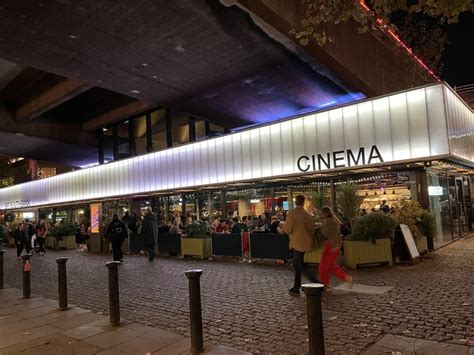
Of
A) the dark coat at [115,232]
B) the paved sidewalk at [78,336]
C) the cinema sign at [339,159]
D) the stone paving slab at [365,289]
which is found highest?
the cinema sign at [339,159]

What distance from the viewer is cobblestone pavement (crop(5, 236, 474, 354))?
5.16 metres

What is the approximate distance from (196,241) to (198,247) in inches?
9.8

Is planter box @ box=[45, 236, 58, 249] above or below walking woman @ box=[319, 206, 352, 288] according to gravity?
below

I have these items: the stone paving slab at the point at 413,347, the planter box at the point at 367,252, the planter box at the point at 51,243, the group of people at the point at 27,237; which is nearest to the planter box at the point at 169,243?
the planter box at the point at 367,252

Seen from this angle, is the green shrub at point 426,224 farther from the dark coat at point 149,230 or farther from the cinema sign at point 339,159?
the dark coat at point 149,230

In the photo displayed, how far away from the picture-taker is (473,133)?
14.6 m

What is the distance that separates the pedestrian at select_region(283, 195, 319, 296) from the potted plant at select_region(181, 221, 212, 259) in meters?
6.72

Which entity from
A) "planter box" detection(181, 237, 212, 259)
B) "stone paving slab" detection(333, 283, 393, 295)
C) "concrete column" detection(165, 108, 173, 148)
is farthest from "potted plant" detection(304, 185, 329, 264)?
"concrete column" detection(165, 108, 173, 148)

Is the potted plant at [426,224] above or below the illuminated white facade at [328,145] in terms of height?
below

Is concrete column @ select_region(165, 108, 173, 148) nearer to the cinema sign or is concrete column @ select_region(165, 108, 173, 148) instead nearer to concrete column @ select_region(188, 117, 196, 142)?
concrete column @ select_region(188, 117, 196, 142)

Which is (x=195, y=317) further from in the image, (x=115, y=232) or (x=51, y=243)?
(x=51, y=243)

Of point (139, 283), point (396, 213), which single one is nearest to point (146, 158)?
point (139, 283)

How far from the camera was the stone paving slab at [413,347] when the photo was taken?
14.4 feet

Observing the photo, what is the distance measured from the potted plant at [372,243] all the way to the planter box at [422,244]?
1.37m
